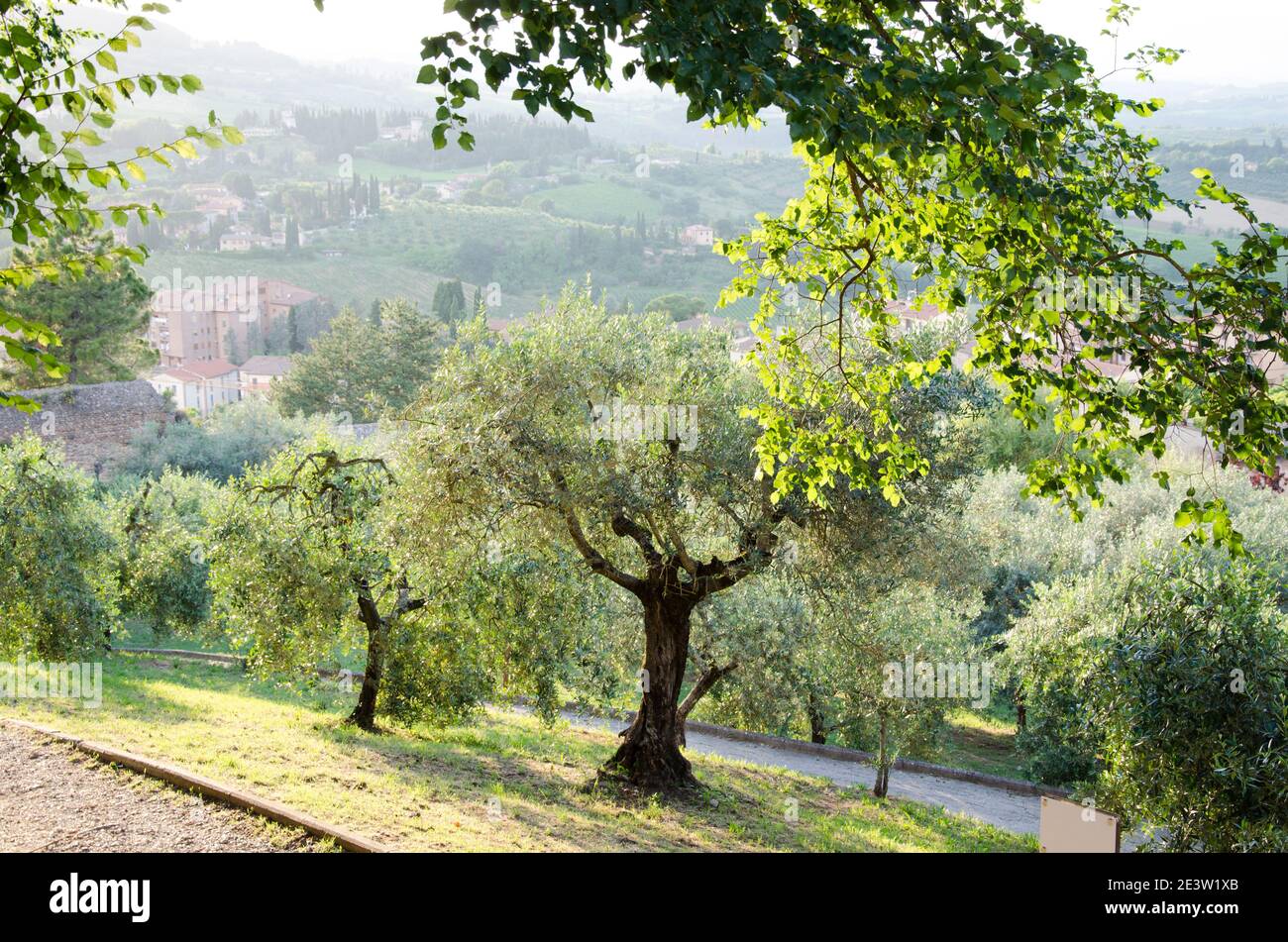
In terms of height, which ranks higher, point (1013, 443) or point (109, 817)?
point (1013, 443)

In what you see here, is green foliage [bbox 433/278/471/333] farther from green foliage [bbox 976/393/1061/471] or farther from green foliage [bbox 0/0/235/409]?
green foliage [bbox 0/0/235/409]

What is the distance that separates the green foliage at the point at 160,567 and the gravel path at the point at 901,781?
34.4 ft

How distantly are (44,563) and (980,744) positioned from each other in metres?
23.2

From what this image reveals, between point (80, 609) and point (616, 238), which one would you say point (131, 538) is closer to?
point (80, 609)

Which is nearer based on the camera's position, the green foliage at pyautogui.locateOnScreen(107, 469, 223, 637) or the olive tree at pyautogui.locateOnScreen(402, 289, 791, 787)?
the olive tree at pyautogui.locateOnScreen(402, 289, 791, 787)

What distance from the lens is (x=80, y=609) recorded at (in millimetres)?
18109

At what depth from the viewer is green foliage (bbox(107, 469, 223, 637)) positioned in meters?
25.4

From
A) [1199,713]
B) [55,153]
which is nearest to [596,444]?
[1199,713]

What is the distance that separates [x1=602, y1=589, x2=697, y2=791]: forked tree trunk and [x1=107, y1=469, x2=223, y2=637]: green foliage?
→ 13.4 m

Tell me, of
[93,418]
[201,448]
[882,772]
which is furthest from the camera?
[201,448]

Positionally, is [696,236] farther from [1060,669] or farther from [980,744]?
[1060,669]

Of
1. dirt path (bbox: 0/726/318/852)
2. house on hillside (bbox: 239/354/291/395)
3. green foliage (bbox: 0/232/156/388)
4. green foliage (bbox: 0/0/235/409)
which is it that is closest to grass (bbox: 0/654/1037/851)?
dirt path (bbox: 0/726/318/852)

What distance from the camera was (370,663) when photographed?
16.5 m
